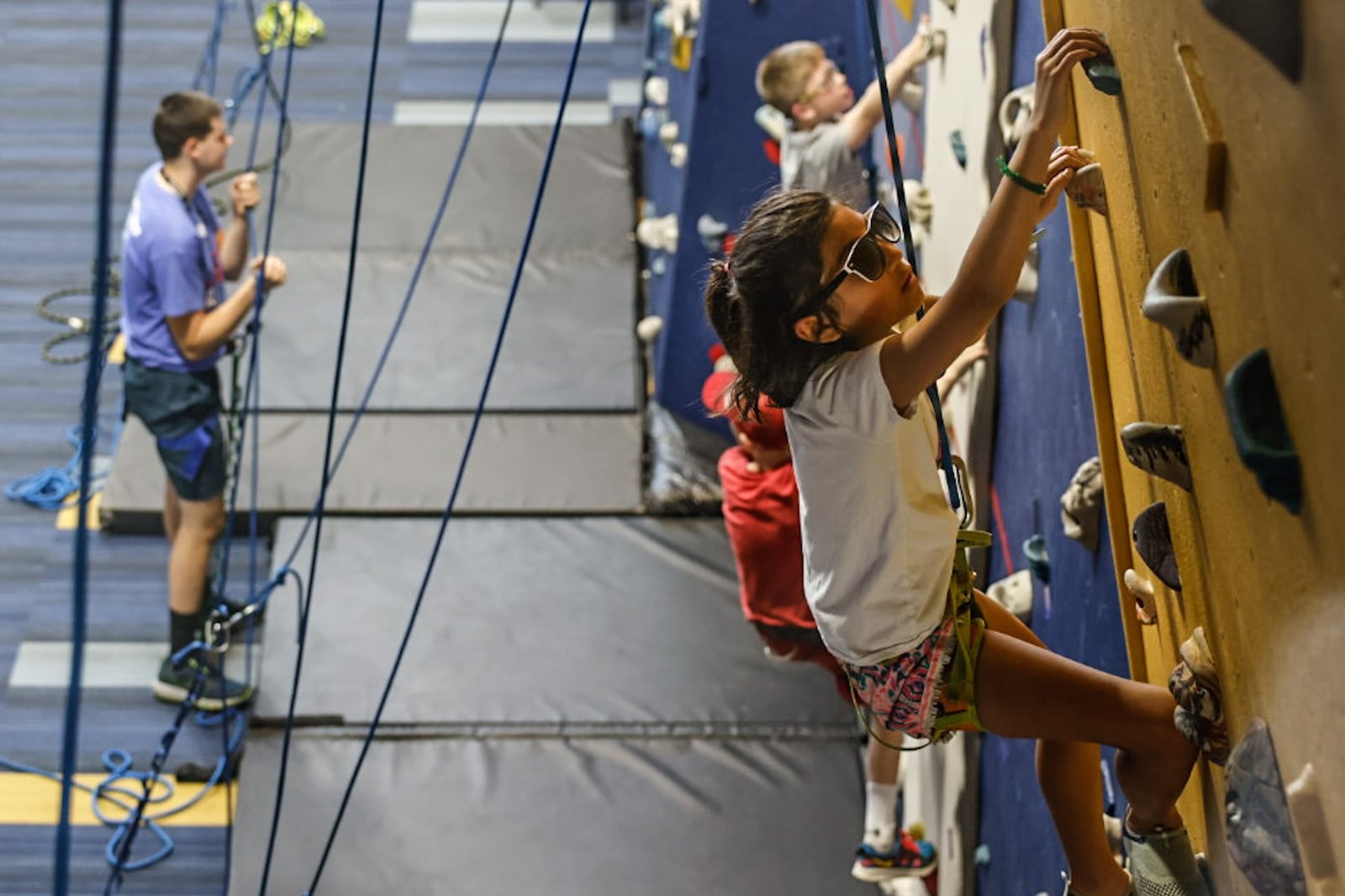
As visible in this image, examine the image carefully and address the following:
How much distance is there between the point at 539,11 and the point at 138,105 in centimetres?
195

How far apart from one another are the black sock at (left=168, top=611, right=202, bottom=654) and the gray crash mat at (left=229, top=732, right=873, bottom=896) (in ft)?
1.45

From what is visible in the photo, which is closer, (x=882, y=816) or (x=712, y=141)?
(x=882, y=816)

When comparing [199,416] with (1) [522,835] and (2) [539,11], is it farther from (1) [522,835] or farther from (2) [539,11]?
(2) [539,11]

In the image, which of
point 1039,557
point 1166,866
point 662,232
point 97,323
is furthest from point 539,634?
point 97,323

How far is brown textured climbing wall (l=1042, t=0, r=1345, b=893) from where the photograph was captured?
4.08ft

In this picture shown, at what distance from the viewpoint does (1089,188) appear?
1915mm

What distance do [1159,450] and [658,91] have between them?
4.27 metres

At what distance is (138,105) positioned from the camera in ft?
23.4

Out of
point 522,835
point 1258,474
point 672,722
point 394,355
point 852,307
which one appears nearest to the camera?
point 1258,474

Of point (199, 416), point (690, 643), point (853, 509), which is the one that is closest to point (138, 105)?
point (199, 416)

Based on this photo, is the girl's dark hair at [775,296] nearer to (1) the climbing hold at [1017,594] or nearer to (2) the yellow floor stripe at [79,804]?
(1) the climbing hold at [1017,594]

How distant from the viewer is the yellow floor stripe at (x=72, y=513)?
4934mm

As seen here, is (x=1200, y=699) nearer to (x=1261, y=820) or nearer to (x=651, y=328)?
(x=1261, y=820)

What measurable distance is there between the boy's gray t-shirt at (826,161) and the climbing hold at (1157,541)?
5.41ft
